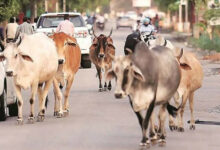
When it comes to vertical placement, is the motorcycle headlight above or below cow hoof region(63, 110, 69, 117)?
above

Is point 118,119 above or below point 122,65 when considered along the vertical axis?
below

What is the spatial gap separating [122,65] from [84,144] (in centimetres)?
207

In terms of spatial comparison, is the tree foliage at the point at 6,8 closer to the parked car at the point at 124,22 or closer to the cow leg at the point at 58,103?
the cow leg at the point at 58,103

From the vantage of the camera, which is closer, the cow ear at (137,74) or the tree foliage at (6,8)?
the cow ear at (137,74)

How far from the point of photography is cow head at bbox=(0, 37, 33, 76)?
16438mm

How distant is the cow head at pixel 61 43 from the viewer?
1877cm

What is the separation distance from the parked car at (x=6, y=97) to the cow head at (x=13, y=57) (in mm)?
787

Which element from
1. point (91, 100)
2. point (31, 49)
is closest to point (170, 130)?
point (31, 49)

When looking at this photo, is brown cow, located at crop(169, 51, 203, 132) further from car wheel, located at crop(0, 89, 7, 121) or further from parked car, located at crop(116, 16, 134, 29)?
parked car, located at crop(116, 16, 134, 29)

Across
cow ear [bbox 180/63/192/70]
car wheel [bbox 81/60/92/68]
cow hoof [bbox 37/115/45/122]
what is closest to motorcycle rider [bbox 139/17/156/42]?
car wheel [bbox 81/60/92/68]

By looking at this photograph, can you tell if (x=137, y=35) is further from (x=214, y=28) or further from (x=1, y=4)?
(x=214, y=28)

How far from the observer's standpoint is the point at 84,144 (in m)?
13.9

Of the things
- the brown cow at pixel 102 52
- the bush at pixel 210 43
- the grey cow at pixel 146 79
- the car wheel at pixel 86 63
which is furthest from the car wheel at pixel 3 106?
the bush at pixel 210 43

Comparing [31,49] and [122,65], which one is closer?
[122,65]
